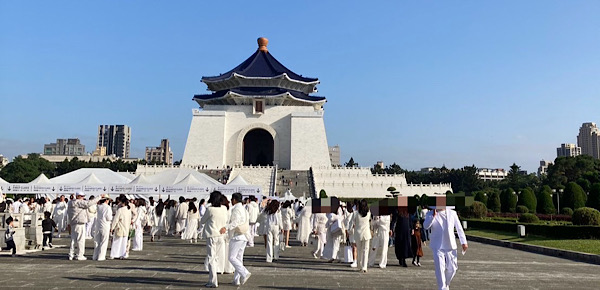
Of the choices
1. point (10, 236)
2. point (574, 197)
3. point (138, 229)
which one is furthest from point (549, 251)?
point (574, 197)

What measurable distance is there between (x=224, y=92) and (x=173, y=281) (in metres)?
41.6

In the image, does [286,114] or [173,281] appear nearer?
[173,281]

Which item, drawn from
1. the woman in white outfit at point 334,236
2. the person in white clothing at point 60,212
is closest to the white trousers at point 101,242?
the woman in white outfit at point 334,236

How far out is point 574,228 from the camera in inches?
581

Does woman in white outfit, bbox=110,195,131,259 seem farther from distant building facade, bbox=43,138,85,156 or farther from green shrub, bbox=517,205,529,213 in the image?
distant building facade, bbox=43,138,85,156

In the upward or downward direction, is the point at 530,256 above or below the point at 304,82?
below

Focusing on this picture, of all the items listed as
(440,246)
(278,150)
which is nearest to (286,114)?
(278,150)

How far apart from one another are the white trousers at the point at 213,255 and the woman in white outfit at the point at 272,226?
2.33 meters

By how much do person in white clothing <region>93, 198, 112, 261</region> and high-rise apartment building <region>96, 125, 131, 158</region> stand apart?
16144 centimetres

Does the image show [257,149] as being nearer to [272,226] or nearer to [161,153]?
[272,226]

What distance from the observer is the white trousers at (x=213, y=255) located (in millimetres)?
6719

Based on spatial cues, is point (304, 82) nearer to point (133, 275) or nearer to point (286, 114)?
point (286, 114)

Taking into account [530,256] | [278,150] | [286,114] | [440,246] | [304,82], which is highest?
[304,82]

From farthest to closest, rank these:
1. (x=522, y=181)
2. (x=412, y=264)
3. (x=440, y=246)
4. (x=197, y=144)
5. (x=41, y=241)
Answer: (x=522, y=181), (x=197, y=144), (x=41, y=241), (x=412, y=264), (x=440, y=246)
